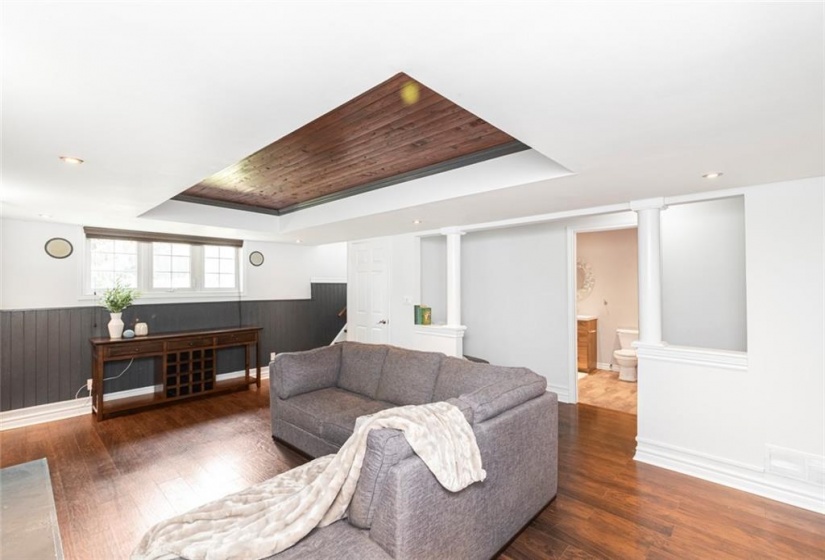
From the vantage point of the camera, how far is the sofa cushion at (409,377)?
3127mm

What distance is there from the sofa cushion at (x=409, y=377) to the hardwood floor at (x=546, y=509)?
942 millimetres

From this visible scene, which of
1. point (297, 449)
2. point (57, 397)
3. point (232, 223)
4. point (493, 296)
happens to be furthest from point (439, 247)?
point (57, 397)

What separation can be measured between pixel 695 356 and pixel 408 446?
270 cm

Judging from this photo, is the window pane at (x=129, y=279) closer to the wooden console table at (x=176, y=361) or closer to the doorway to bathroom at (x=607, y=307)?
the wooden console table at (x=176, y=361)

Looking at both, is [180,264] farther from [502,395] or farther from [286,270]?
[502,395]

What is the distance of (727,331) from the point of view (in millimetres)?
3828

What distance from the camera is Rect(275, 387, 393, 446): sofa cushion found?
9.46 feet

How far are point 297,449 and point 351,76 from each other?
3.05 metres

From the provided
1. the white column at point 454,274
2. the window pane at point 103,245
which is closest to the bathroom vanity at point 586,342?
the white column at point 454,274

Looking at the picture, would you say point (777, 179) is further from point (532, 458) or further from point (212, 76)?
point (212, 76)

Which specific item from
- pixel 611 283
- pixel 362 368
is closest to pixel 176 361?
pixel 362 368

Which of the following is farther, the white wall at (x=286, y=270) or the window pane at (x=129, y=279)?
the white wall at (x=286, y=270)

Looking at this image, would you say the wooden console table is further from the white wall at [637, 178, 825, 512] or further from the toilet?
the toilet

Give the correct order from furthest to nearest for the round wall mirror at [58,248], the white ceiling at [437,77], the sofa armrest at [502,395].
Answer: the round wall mirror at [58,248] < the sofa armrest at [502,395] < the white ceiling at [437,77]
